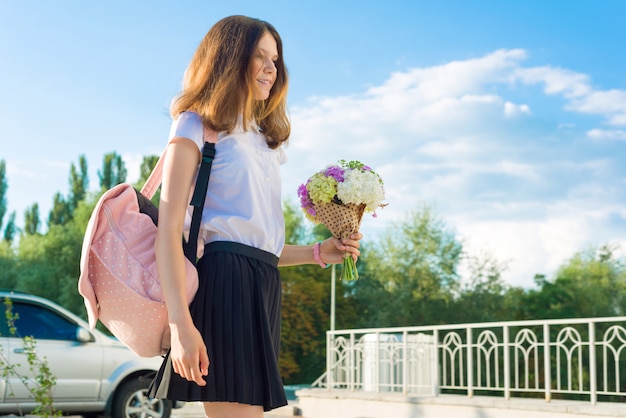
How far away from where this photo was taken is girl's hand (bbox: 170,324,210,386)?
1.74 metres

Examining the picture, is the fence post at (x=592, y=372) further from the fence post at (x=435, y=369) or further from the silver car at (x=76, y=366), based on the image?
the silver car at (x=76, y=366)

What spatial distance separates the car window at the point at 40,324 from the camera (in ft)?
27.5

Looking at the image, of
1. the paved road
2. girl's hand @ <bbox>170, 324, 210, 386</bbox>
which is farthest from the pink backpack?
the paved road

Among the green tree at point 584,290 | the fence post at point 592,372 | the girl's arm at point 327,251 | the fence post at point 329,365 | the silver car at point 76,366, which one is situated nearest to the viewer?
the girl's arm at point 327,251

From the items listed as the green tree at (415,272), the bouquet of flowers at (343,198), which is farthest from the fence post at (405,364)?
the green tree at (415,272)

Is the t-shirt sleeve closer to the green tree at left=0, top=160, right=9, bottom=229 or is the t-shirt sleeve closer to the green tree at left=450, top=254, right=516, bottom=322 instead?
the green tree at left=450, top=254, right=516, bottom=322

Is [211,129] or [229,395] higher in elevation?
[211,129]

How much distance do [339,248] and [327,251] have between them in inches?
1.6

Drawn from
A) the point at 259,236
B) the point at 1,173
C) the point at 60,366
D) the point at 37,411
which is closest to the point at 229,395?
the point at 259,236

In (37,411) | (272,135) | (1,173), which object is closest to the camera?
(272,135)

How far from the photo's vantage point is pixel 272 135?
83.9 inches

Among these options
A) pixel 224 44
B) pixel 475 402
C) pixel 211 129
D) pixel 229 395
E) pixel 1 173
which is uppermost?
pixel 1 173

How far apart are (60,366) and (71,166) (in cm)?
4247

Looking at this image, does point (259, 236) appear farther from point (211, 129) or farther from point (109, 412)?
point (109, 412)
